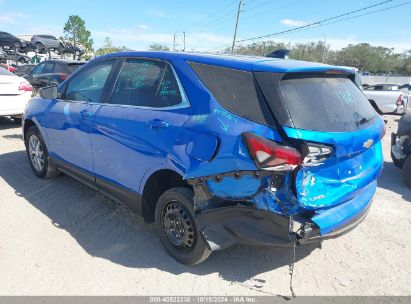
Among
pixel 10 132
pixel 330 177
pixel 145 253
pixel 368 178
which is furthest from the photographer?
pixel 10 132

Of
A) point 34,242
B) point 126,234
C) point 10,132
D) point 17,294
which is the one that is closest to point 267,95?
point 126,234

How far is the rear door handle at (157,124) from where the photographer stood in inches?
119

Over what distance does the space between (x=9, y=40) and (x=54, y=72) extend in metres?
20.9

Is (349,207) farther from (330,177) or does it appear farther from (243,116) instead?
(243,116)

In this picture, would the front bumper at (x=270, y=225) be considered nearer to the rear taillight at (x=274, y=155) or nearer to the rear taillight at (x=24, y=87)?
the rear taillight at (x=274, y=155)

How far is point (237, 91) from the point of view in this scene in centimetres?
269

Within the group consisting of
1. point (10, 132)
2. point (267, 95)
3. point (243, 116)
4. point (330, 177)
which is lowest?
point (10, 132)

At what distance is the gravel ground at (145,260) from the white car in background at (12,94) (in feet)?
14.0

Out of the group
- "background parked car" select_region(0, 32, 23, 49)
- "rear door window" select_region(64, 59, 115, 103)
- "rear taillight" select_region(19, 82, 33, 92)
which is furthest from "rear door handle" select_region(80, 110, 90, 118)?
"background parked car" select_region(0, 32, 23, 49)

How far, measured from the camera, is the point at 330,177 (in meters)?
2.62

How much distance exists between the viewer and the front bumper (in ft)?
8.18

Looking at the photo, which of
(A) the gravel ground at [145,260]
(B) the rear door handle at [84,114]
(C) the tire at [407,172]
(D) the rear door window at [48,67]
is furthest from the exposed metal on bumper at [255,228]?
(D) the rear door window at [48,67]

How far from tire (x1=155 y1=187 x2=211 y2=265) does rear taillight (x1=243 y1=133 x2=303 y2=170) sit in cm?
80

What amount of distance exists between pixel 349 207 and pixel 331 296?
72cm
